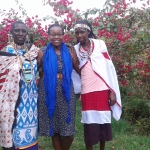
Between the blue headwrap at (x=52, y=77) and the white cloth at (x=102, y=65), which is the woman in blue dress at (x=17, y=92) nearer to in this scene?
the blue headwrap at (x=52, y=77)

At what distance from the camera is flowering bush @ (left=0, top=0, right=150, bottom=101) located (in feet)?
17.4

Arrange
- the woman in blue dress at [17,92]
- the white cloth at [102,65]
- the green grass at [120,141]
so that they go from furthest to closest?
the green grass at [120,141]
the white cloth at [102,65]
the woman in blue dress at [17,92]

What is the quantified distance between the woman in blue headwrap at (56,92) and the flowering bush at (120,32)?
1.25 metres

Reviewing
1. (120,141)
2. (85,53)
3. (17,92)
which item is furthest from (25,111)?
(120,141)

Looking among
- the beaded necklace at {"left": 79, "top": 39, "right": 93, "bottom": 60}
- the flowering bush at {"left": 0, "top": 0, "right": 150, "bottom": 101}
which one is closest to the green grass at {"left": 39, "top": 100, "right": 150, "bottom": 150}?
the flowering bush at {"left": 0, "top": 0, "right": 150, "bottom": 101}

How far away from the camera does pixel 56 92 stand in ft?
13.2

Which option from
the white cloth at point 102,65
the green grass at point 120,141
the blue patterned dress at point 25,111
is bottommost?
the green grass at point 120,141

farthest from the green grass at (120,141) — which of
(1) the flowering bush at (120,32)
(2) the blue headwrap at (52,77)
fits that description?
(2) the blue headwrap at (52,77)

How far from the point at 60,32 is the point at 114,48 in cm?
161

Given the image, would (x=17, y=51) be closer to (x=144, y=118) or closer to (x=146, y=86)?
(x=146, y=86)

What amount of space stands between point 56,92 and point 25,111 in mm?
451

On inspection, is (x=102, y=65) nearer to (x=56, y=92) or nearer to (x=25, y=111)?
(x=56, y=92)

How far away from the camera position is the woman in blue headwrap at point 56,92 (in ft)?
13.1

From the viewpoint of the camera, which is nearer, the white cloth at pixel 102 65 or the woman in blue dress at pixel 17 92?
the woman in blue dress at pixel 17 92
